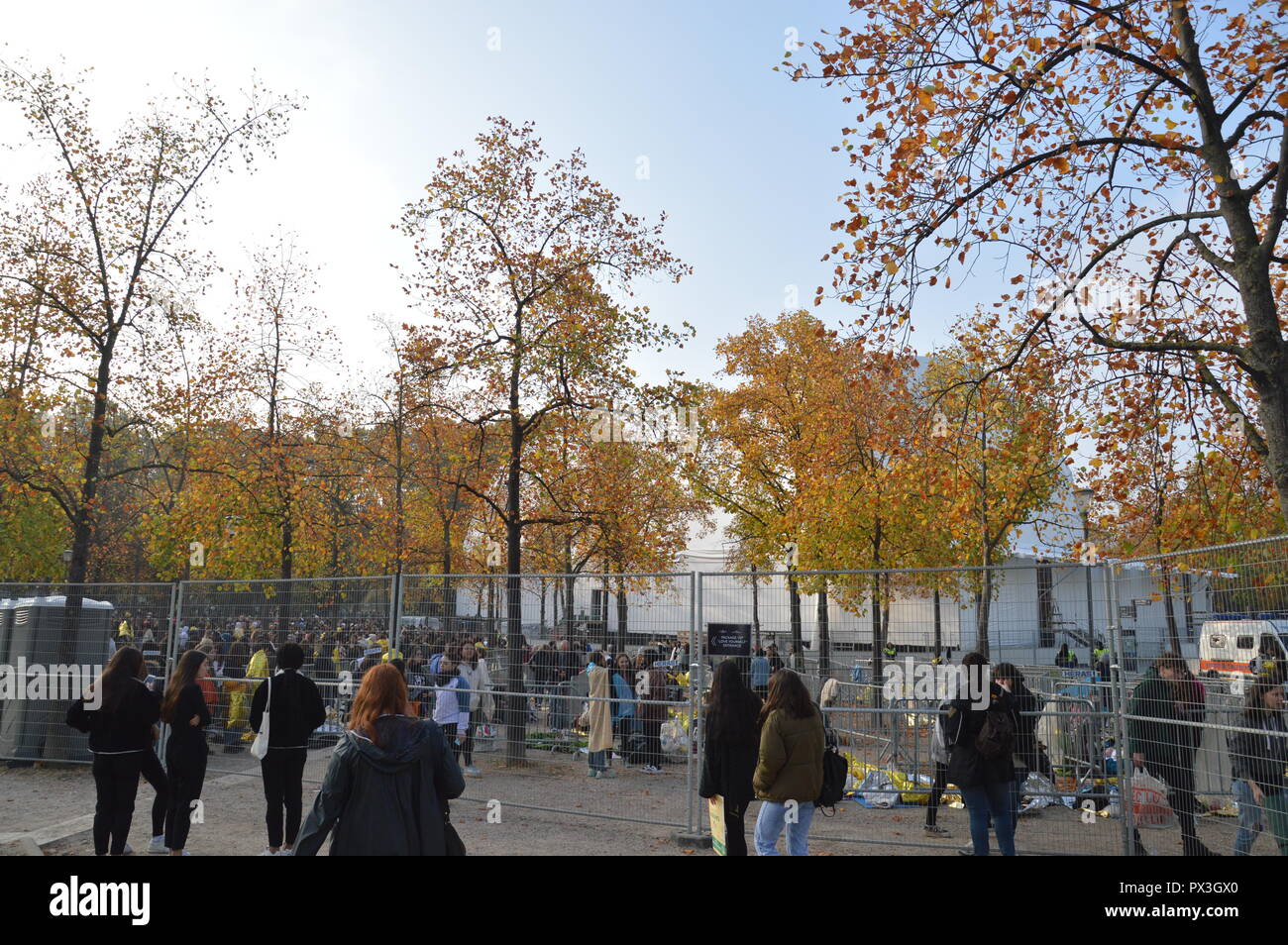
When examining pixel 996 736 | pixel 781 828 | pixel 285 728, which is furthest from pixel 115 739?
pixel 996 736

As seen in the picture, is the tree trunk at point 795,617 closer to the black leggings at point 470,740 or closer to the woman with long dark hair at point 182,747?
the black leggings at point 470,740

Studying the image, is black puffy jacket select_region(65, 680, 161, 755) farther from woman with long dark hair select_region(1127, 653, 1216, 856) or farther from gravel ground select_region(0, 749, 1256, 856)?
woman with long dark hair select_region(1127, 653, 1216, 856)

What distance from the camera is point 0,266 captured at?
569 inches

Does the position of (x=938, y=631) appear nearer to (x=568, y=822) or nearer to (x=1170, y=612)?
(x=1170, y=612)

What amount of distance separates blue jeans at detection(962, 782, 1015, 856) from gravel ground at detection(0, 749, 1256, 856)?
5.16 ft

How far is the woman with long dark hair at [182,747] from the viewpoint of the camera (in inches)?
320

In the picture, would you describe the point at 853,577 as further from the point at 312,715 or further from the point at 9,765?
the point at 9,765

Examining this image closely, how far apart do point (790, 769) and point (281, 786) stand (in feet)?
15.4

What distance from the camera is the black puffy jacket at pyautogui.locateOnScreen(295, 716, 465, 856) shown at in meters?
4.56

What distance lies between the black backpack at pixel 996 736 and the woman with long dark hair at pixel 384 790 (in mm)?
4567

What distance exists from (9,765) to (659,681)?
1008cm

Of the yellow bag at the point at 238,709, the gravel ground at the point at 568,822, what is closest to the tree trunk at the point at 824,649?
the gravel ground at the point at 568,822

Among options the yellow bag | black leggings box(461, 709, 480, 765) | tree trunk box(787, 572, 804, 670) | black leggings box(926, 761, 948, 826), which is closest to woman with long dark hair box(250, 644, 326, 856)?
black leggings box(461, 709, 480, 765)
